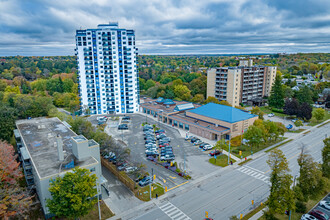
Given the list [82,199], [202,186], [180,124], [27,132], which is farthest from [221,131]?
[27,132]

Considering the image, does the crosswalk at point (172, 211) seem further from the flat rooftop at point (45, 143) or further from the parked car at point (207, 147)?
the parked car at point (207, 147)

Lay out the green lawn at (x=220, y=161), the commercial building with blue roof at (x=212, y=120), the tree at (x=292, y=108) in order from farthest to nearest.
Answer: the tree at (x=292, y=108) < the commercial building with blue roof at (x=212, y=120) < the green lawn at (x=220, y=161)

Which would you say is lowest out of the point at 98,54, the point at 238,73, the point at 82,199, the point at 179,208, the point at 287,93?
the point at 179,208

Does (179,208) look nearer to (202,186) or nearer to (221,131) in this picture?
(202,186)

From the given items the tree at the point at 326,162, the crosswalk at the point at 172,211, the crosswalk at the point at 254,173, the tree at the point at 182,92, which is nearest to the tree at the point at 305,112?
the tree at the point at 326,162

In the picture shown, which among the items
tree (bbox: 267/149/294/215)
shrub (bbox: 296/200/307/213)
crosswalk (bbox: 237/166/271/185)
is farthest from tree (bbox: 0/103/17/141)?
shrub (bbox: 296/200/307/213)
